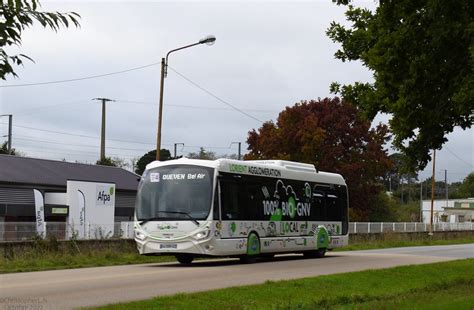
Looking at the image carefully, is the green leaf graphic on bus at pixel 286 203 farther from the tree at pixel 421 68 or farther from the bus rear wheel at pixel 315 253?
the tree at pixel 421 68

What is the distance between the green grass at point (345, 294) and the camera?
12102 millimetres

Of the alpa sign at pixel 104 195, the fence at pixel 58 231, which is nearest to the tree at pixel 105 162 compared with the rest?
the alpa sign at pixel 104 195

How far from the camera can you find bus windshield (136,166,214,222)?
20594 millimetres

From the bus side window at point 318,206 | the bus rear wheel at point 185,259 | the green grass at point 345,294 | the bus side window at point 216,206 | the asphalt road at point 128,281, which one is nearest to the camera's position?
the green grass at point 345,294

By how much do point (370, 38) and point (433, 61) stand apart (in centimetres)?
237

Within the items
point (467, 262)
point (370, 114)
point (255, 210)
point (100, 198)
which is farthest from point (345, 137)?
point (370, 114)

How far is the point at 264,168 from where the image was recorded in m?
23.9

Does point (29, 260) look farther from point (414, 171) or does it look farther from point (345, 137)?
point (345, 137)

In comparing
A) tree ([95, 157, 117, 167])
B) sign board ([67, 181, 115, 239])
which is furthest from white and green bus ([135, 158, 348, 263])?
tree ([95, 157, 117, 167])

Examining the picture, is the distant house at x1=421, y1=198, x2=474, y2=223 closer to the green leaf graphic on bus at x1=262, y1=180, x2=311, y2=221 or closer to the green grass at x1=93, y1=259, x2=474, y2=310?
the green leaf graphic on bus at x1=262, y1=180, x2=311, y2=221

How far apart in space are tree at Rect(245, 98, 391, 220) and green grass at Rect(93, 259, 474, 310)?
118 feet

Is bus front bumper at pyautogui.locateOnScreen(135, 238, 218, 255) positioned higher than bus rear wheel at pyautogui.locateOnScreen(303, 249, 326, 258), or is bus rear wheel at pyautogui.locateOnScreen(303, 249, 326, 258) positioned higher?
bus front bumper at pyautogui.locateOnScreen(135, 238, 218, 255)

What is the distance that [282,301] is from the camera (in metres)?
12.9

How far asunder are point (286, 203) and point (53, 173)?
1215 inches
